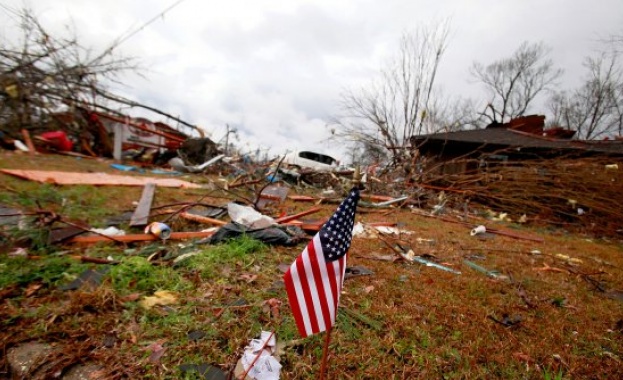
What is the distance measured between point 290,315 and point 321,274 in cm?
82

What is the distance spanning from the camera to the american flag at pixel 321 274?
1.28 metres

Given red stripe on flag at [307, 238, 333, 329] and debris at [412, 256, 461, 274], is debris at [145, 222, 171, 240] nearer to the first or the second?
red stripe on flag at [307, 238, 333, 329]

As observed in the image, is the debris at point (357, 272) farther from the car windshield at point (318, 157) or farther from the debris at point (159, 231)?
the car windshield at point (318, 157)

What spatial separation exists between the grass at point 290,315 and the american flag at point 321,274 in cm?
43

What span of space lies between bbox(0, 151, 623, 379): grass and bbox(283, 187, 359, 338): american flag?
0.43 m

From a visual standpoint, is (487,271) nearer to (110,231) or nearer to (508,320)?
(508,320)

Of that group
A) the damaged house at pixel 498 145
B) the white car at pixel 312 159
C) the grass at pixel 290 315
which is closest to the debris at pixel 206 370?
the grass at pixel 290 315

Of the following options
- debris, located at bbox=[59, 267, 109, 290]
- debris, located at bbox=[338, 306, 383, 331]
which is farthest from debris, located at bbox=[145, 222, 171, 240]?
debris, located at bbox=[338, 306, 383, 331]

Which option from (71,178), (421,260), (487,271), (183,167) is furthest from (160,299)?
(183,167)

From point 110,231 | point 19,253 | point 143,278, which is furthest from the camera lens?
point 110,231

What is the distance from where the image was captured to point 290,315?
1.94 m

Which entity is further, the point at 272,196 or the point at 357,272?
the point at 272,196

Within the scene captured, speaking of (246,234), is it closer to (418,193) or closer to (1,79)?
(418,193)

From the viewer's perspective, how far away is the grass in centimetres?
157
